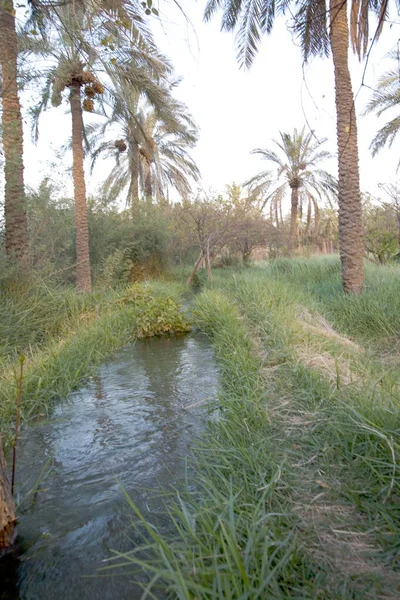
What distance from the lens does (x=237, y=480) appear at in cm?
251

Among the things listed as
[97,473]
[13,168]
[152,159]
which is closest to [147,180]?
[152,159]

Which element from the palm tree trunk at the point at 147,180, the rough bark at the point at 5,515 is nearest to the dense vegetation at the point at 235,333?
the rough bark at the point at 5,515

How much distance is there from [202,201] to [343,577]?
739 inches

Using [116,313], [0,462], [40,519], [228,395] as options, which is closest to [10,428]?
[40,519]

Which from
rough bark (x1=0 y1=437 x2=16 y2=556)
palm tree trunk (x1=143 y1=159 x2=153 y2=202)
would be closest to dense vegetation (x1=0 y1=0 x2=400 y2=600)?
rough bark (x1=0 y1=437 x2=16 y2=556)

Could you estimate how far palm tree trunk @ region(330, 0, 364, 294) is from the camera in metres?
8.77

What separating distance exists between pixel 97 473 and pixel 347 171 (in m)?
8.12

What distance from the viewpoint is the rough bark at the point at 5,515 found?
2219 millimetres

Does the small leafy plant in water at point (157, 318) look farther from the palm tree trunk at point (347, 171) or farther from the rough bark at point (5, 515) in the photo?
the rough bark at point (5, 515)

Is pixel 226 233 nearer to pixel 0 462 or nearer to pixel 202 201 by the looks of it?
pixel 202 201

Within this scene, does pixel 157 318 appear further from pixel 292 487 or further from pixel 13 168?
pixel 292 487

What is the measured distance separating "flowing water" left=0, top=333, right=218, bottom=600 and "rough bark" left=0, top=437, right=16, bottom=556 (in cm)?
9

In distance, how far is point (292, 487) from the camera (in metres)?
2.36

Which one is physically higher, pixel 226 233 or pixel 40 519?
pixel 226 233
